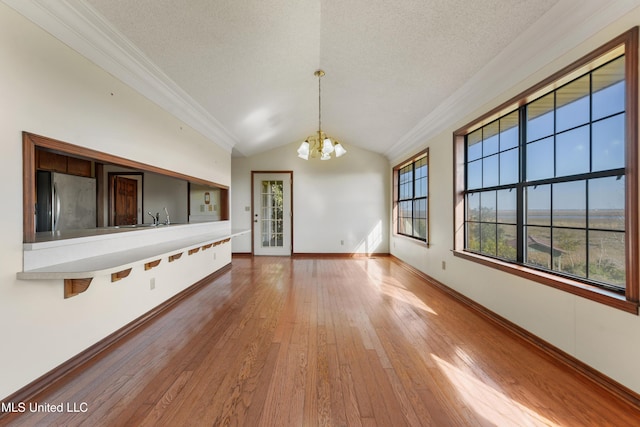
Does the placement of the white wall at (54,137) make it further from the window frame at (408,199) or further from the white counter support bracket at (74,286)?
the window frame at (408,199)

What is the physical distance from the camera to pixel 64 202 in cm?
313

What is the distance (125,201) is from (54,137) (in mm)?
2830

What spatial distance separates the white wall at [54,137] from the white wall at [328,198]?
12.9 feet

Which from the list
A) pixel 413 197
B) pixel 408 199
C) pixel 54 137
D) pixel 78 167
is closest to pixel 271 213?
pixel 408 199

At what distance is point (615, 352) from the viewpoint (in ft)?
5.48

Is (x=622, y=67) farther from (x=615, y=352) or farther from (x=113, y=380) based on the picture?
(x=113, y=380)

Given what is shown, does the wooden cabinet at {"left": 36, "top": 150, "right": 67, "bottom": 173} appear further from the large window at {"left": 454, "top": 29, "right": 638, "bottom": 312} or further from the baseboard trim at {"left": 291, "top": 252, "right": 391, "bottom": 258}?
the large window at {"left": 454, "top": 29, "right": 638, "bottom": 312}

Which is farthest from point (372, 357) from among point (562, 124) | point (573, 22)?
point (573, 22)

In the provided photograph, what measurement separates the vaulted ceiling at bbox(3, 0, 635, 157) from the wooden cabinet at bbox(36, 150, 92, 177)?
1.62 m

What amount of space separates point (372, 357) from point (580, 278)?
1.69 meters

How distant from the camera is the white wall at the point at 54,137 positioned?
1550mm

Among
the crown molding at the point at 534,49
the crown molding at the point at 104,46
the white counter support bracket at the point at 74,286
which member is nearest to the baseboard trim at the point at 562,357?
the crown molding at the point at 534,49

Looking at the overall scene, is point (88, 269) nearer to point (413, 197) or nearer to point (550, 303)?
point (550, 303)

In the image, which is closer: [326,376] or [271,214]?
[326,376]
